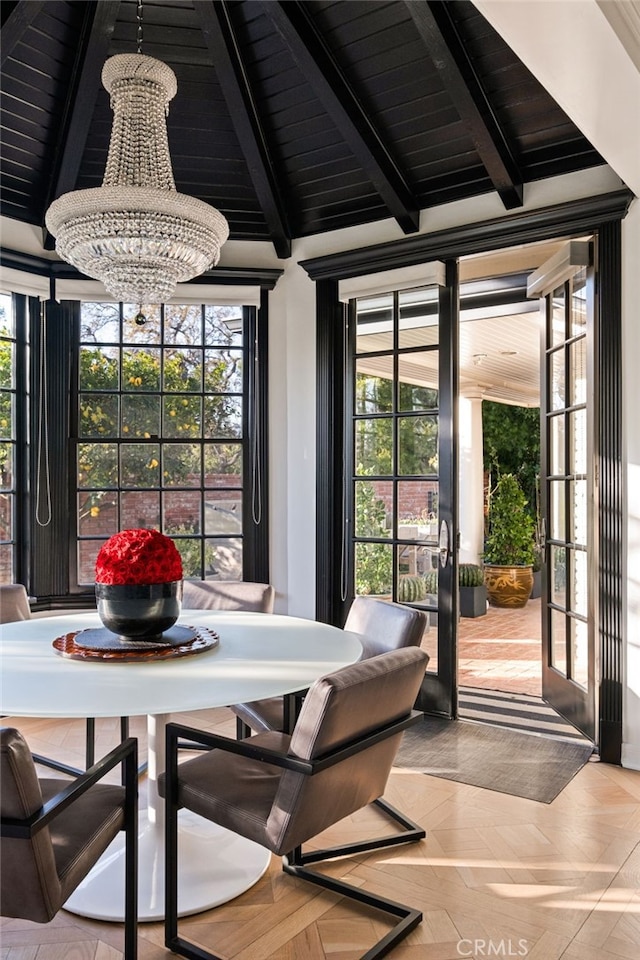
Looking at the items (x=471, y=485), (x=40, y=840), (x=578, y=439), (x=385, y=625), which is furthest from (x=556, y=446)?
(x=471, y=485)

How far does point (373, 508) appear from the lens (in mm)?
4496

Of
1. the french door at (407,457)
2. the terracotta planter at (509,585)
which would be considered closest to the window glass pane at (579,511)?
the french door at (407,457)

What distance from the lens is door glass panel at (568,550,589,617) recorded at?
392 cm

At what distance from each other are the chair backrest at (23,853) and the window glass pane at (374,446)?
3.08 metres

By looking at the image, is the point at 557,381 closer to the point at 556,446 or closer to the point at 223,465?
the point at 556,446

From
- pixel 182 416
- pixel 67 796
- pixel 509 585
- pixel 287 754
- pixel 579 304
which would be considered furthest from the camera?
pixel 509 585

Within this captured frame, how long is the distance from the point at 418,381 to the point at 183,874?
285 centimetres

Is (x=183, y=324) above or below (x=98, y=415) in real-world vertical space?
above

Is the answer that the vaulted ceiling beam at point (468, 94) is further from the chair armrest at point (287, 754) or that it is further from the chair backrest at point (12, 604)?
the chair backrest at point (12, 604)

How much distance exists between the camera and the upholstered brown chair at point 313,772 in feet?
6.27

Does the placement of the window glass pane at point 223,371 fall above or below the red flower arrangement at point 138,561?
above

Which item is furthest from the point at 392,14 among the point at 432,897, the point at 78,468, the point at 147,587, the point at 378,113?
the point at 432,897

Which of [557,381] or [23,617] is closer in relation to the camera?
[23,617]

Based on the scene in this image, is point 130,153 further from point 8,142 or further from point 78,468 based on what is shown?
point 78,468
